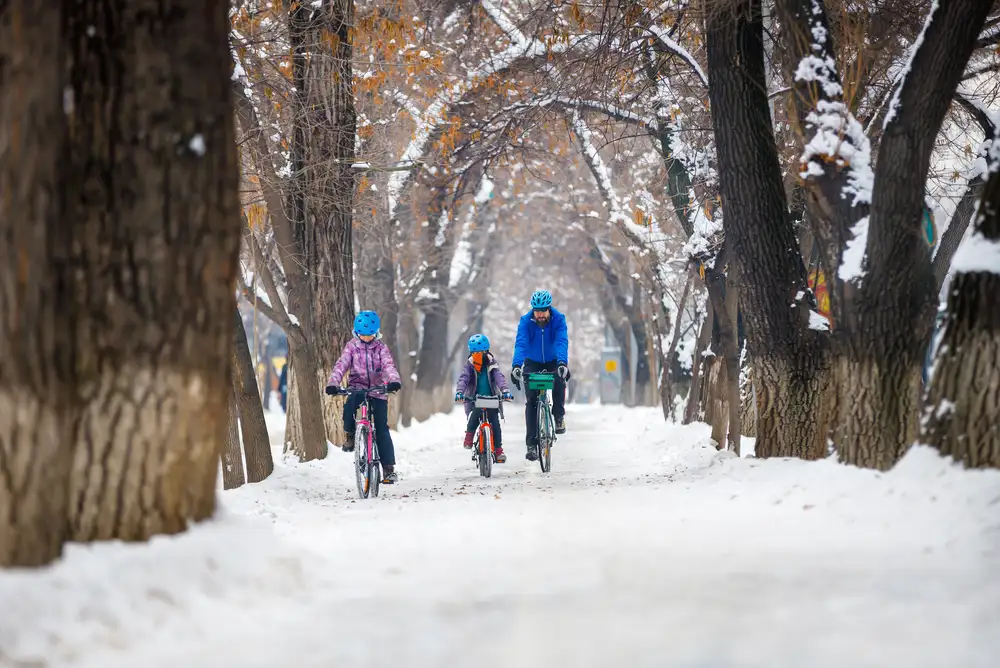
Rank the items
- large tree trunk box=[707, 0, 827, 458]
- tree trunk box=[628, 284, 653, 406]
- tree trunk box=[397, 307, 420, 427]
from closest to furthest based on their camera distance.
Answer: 1. large tree trunk box=[707, 0, 827, 458]
2. tree trunk box=[397, 307, 420, 427]
3. tree trunk box=[628, 284, 653, 406]

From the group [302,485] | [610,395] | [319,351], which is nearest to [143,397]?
[302,485]

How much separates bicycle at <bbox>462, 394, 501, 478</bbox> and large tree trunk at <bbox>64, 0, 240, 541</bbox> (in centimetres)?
827

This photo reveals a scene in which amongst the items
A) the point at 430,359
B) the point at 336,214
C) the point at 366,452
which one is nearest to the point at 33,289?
the point at 366,452

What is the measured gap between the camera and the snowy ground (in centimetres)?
415

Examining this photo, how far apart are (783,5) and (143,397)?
6.36 m

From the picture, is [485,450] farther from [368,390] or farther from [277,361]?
[277,361]

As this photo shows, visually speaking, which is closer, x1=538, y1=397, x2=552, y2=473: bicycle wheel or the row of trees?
the row of trees

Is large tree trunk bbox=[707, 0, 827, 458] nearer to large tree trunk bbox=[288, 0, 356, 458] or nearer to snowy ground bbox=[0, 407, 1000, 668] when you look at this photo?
snowy ground bbox=[0, 407, 1000, 668]

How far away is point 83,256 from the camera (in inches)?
188

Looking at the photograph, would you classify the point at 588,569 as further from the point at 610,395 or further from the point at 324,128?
the point at 610,395

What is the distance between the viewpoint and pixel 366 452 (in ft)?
35.1

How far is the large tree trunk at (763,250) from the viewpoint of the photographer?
9914 mm

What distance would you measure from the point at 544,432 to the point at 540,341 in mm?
1108

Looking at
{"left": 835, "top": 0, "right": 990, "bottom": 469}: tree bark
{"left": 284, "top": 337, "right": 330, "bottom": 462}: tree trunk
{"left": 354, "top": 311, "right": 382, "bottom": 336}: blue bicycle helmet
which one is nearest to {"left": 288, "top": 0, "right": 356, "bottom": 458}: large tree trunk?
{"left": 284, "top": 337, "right": 330, "bottom": 462}: tree trunk
